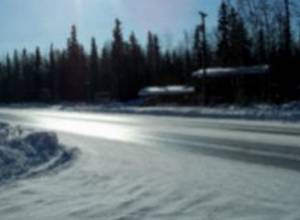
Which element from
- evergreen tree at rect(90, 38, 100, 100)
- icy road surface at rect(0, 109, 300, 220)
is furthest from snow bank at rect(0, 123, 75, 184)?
evergreen tree at rect(90, 38, 100, 100)

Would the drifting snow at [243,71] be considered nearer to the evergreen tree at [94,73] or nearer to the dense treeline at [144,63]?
the dense treeline at [144,63]

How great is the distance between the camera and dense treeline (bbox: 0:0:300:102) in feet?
145

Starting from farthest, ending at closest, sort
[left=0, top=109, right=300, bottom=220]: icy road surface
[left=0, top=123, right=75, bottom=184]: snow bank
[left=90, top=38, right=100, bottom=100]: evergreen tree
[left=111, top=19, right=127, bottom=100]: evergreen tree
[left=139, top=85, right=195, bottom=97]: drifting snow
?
[left=90, top=38, right=100, bottom=100]: evergreen tree < [left=111, top=19, right=127, bottom=100]: evergreen tree < [left=139, top=85, right=195, bottom=97]: drifting snow < [left=0, top=123, right=75, bottom=184]: snow bank < [left=0, top=109, right=300, bottom=220]: icy road surface

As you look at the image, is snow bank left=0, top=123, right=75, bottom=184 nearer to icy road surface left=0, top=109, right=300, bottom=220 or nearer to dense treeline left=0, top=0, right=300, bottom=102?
icy road surface left=0, top=109, right=300, bottom=220

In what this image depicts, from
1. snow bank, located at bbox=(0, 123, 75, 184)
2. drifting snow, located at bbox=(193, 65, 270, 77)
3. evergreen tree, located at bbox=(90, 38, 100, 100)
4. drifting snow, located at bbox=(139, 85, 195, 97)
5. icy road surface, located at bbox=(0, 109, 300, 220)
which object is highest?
evergreen tree, located at bbox=(90, 38, 100, 100)

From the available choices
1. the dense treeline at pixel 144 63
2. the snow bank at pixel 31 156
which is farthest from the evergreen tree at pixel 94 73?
the snow bank at pixel 31 156

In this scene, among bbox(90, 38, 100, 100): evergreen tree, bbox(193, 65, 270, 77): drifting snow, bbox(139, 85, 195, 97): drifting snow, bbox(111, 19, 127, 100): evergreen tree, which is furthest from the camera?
bbox(90, 38, 100, 100): evergreen tree

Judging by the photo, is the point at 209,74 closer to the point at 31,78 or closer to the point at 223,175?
the point at 223,175

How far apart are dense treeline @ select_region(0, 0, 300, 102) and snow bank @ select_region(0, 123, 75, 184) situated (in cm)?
2448

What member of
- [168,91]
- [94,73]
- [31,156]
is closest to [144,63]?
[94,73]

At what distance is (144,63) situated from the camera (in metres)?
74.8

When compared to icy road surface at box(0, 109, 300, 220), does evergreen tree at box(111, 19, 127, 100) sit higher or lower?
higher

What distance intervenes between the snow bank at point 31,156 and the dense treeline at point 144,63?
24481 millimetres

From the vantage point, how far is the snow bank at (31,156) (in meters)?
8.89
